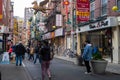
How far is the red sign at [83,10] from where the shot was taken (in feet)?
105

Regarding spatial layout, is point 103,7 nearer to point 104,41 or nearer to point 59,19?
point 104,41

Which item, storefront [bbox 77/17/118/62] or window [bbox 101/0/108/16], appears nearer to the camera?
storefront [bbox 77/17/118/62]

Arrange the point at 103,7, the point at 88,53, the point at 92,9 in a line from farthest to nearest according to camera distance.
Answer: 1. the point at 92,9
2. the point at 103,7
3. the point at 88,53

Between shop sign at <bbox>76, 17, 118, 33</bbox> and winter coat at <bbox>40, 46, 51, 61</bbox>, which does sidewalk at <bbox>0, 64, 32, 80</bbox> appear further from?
shop sign at <bbox>76, 17, 118, 33</bbox>

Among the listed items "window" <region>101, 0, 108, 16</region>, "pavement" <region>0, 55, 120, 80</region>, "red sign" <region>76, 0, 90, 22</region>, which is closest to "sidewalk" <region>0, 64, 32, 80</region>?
"pavement" <region>0, 55, 120, 80</region>

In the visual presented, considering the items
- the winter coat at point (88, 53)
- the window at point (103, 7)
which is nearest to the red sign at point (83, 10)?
the window at point (103, 7)

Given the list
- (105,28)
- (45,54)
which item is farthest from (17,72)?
(105,28)

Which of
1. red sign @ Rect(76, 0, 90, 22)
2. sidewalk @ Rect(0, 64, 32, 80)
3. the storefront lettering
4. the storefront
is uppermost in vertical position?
red sign @ Rect(76, 0, 90, 22)

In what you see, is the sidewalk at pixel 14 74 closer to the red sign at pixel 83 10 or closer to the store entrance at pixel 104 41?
the store entrance at pixel 104 41

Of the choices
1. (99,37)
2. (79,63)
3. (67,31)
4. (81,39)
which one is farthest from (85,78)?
(67,31)

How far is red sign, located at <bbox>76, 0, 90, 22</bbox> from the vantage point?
105ft

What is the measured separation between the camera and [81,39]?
40.3 meters

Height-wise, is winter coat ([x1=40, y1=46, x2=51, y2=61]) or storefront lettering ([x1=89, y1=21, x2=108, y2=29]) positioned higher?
storefront lettering ([x1=89, y1=21, x2=108, y2=29])

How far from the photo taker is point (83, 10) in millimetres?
33031
